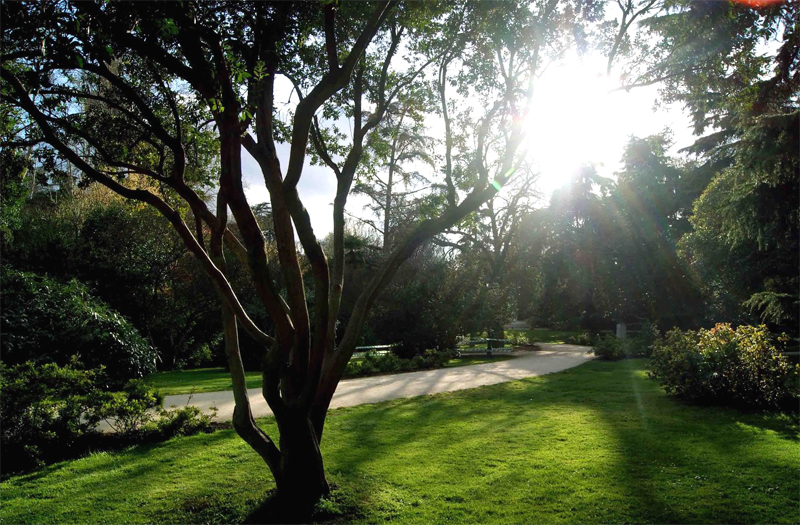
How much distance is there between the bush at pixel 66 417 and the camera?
645 centimetres

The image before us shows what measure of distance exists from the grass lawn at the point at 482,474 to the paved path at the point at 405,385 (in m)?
1.66

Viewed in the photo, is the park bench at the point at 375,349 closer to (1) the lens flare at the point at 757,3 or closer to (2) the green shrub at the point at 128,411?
(2) the green shrub at the point at 128,411

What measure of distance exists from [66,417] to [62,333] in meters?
4.05

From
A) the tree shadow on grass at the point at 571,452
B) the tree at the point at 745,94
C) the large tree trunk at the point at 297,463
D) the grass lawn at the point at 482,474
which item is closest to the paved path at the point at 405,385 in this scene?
the tree shadow on grass at the point at 571,452

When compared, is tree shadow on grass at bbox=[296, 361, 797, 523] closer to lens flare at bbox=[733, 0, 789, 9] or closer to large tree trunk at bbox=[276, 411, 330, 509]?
large tree trunk at bbox=[276, 411, 330, 509]

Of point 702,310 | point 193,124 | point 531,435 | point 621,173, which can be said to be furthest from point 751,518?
point 621,173

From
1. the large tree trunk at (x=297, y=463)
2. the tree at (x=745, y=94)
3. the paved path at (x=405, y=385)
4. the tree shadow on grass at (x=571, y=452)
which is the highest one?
the tree at (x=745, y=94)

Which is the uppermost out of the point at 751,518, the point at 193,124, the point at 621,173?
the point at 621,173

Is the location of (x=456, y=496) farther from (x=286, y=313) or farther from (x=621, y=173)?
(x=621, y=173)

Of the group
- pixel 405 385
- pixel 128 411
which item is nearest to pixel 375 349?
pixel 405 385

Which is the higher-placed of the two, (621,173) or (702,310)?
(621,173)

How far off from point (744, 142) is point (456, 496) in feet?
26.0

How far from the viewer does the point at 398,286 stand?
21.2 m

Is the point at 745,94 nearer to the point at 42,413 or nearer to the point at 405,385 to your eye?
the point at 405,385
